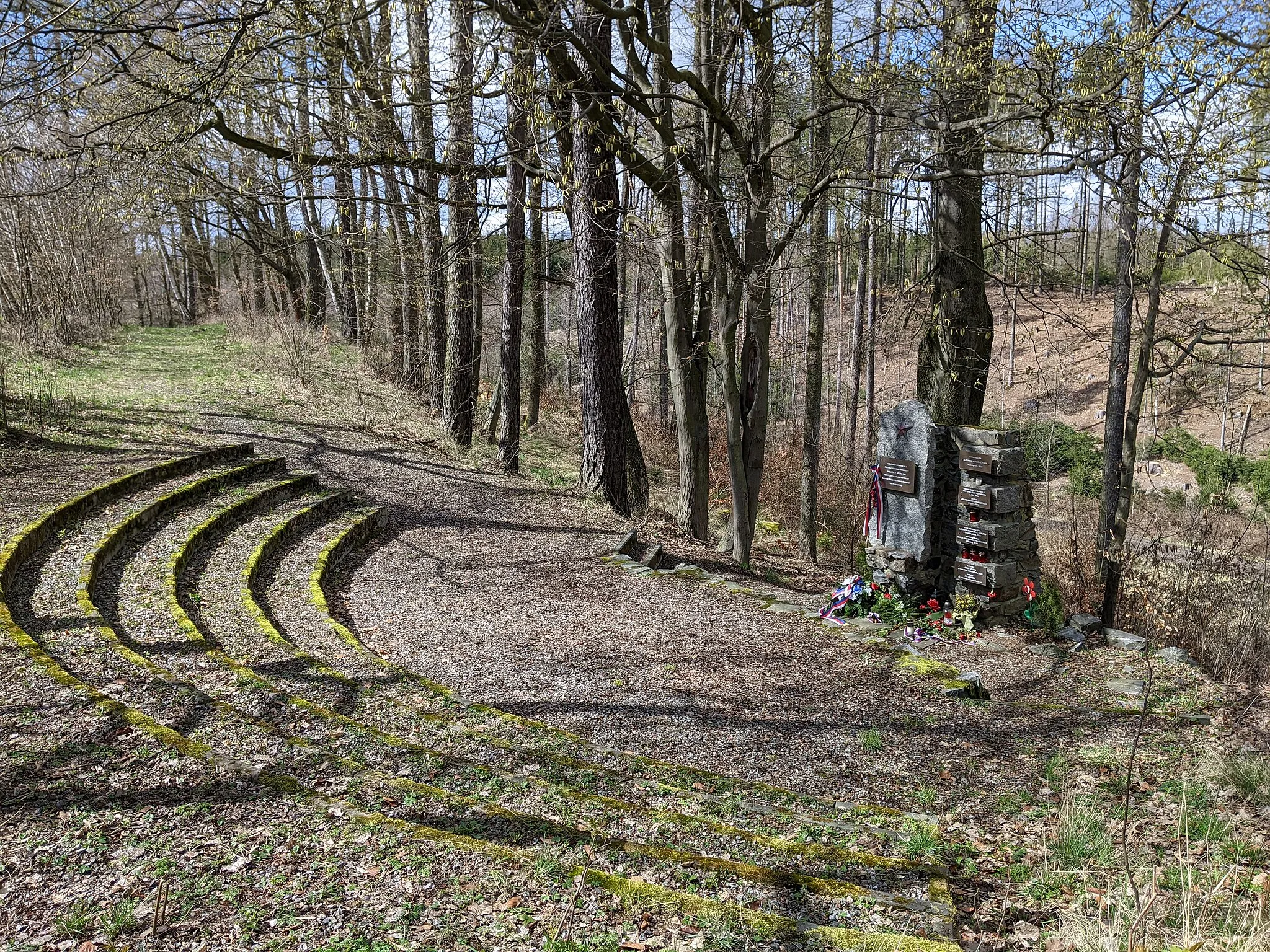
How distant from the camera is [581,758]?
15.2 ft

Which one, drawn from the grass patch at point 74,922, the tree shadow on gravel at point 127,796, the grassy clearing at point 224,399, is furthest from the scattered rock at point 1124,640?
the grass patch at point 74,922

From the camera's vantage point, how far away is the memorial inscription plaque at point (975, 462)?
734cm

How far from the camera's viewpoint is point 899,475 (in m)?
7.91

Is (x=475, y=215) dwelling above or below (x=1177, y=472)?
above

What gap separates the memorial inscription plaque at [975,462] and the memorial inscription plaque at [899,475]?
455 millimetres

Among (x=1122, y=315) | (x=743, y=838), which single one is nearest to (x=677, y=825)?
(x=743, y=838)

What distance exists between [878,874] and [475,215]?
9981 millimetres

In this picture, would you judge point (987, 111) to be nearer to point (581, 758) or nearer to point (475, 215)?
point (475, 215)

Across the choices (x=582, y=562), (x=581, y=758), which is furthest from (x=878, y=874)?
(x=582, y=562)

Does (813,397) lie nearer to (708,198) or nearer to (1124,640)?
(708,198)

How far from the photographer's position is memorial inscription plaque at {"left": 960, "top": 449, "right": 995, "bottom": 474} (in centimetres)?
734

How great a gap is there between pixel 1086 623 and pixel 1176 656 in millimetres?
1011

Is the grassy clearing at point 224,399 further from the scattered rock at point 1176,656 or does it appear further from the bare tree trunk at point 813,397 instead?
the scattered rock at point 1176,656

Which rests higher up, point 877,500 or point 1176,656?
point 877,500
